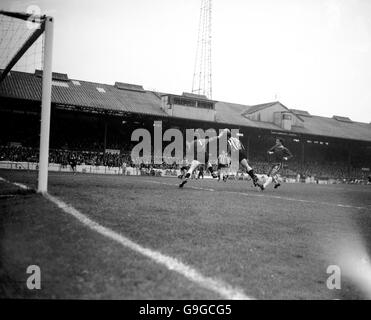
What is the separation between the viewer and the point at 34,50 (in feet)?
32.5

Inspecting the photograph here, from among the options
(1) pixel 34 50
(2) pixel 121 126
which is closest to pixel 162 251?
(1) pixel 34 50

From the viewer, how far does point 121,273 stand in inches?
124

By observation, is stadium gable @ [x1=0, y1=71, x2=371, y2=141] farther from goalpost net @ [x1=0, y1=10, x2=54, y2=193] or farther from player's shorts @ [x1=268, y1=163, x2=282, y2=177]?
goalpost net @ [x1=0, y1=10, x2=54, y2=193]

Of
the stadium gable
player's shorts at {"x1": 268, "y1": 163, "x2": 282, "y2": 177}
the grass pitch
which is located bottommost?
the grass pitch

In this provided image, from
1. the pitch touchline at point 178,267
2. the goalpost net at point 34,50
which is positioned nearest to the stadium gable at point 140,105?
the goalpost net at point 34,50

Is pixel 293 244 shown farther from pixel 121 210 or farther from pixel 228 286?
pixel 121 210

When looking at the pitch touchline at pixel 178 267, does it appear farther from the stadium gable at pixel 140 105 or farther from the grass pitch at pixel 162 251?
the stadium gable at pixel 140 105

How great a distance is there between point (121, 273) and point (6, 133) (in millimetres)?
32158

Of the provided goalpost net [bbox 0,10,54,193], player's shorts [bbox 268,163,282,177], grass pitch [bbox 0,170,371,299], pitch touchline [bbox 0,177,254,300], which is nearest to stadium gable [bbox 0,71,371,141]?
player's shorts [bbox 268,163,282,177]

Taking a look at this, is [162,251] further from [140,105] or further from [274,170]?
[140,105]

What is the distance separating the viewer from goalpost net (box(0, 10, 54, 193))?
7933mm

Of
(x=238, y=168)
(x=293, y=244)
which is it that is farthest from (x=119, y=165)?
(x=293, y=244)

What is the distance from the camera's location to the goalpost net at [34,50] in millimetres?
7933

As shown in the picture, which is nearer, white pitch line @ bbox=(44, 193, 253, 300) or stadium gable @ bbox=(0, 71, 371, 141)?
white pitch line @ bbox=(44, 193, 253, 300)
